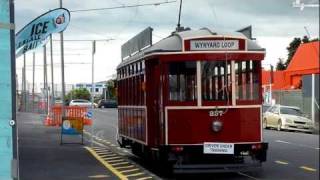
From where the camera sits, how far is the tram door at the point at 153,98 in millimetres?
13914

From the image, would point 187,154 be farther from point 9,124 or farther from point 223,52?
point 9,124

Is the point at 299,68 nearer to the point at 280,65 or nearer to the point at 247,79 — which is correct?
the point at 280,65

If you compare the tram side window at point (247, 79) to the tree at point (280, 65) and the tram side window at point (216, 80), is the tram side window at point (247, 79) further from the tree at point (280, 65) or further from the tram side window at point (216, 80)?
the tree at point (280, 65)

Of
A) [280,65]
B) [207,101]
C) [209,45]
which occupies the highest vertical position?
[280,65]

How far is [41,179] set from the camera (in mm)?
13422

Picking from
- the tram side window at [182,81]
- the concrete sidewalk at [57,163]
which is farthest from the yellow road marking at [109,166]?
the tram side window at [182,81]

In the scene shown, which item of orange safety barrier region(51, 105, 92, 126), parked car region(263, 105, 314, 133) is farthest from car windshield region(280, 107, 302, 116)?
orange safety barrier region(51, 105, 92, 126)

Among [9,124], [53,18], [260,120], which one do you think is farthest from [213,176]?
[9,124]

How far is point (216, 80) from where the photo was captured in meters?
13.7

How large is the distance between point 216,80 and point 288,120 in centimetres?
2177

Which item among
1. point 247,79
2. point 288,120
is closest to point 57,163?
point 247,79

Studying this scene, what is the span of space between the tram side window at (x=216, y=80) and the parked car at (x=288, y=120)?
21.6 m

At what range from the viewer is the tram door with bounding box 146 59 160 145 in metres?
13.9

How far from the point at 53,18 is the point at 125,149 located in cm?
950
